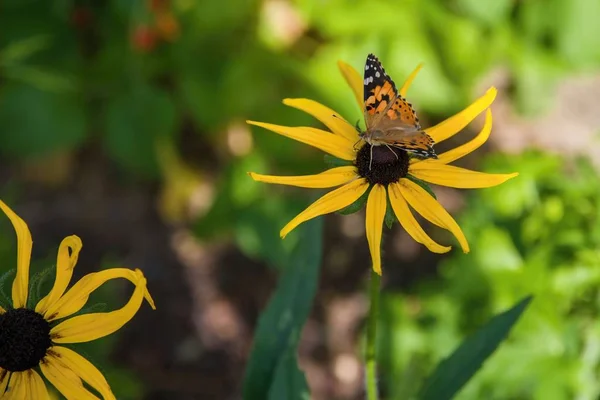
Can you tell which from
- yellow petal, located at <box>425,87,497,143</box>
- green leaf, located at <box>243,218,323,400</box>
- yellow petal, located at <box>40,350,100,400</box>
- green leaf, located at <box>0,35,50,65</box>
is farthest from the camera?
green leaf, located at <box>0,35,50,65</box>

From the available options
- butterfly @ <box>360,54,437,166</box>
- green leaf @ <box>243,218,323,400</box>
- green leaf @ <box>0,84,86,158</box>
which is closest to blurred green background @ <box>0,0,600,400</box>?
green leaf @ <box>0,84,86,158</box>

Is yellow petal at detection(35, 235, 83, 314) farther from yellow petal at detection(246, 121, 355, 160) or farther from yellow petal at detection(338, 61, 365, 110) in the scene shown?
yellow petal at detection(338, 61, 365, 110)

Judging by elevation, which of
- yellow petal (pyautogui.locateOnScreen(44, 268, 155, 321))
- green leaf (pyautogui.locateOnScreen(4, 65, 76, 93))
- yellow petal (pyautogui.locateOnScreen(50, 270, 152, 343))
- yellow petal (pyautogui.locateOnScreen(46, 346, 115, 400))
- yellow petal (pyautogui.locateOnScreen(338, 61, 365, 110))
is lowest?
yellow petal (pyautogui.locateOnScreen(46, 346, 115, 400))

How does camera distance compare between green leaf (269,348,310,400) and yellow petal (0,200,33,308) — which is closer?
yellow petal (0,200,33,308)

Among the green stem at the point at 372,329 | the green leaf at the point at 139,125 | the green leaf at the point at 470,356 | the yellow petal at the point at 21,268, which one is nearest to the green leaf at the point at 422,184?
the green stem at the point at 372,329

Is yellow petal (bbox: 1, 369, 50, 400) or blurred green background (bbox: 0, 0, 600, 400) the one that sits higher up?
blurred green background (bbox: 0, 0, 600, 400)

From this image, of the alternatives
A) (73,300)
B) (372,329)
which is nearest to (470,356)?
(372,329)

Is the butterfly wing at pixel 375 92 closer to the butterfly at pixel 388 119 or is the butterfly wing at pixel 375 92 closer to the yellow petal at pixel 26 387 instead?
the butterfly at pixel 388 119
